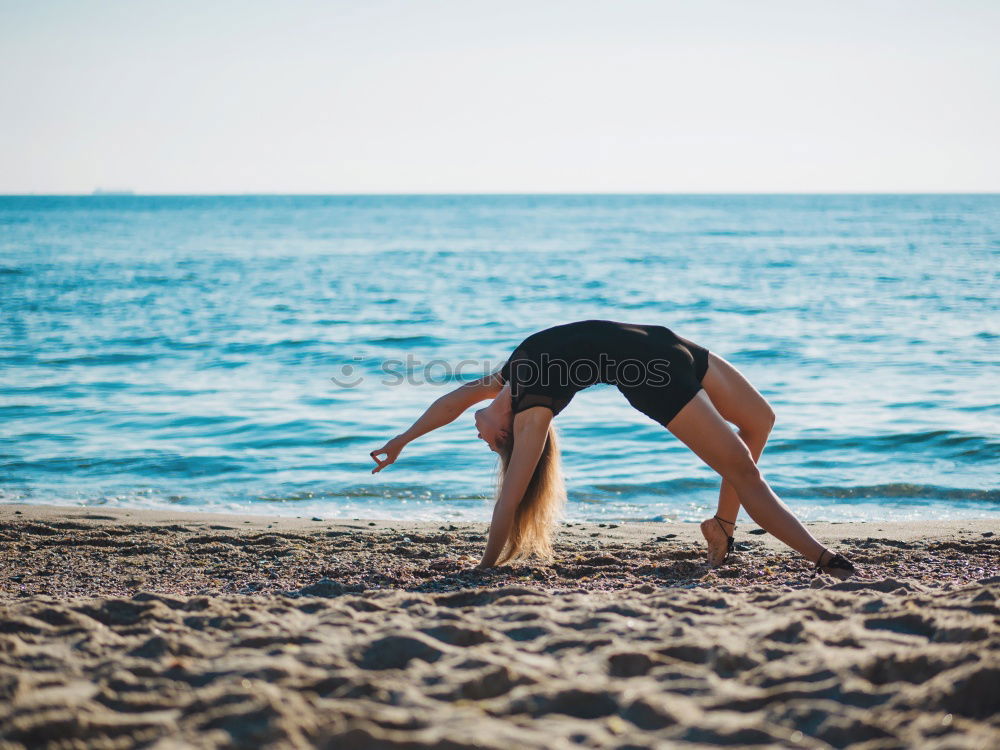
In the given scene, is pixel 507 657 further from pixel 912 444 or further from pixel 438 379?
pixel 438 379

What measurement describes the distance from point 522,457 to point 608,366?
64 cm

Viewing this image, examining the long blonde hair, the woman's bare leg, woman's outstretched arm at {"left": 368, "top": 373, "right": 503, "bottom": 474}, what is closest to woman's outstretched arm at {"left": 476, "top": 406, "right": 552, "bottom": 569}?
the long blonde hair

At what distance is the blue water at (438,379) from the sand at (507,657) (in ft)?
8.32

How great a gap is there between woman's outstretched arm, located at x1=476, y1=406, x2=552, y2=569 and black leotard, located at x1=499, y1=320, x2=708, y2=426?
2.4 inches

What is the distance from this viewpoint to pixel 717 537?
16.0 feet

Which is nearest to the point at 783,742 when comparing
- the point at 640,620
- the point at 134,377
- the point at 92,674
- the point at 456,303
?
the point at 640,620

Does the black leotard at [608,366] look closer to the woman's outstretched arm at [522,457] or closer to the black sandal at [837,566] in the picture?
the woman's outstretched arm at [522,457]

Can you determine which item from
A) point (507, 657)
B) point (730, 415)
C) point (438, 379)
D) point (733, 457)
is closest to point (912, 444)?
point (730, 415)

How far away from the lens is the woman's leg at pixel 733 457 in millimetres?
4301

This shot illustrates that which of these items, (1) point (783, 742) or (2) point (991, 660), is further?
(2) point (991, 660)

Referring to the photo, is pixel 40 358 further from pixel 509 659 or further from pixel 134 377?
pixel 509 659

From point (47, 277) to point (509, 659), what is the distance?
2717 cm

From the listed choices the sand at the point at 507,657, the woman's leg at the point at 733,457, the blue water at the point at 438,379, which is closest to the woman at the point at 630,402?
the woman's leg at the point at 733,457

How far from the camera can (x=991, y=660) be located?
2596 mm
